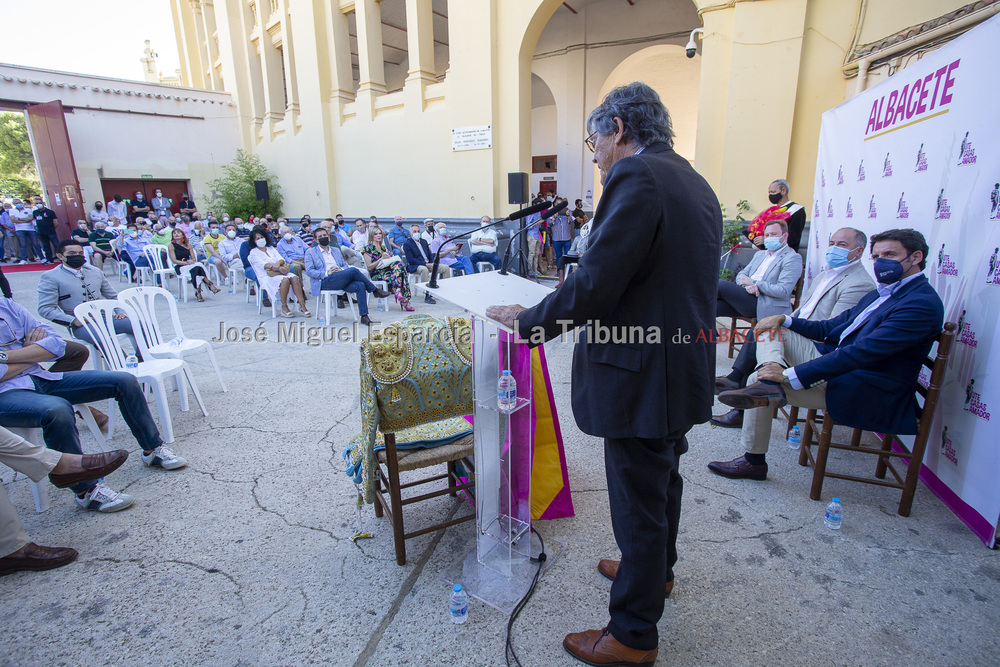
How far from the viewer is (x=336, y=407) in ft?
12.6

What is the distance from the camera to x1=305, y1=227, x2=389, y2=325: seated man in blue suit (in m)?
6.58

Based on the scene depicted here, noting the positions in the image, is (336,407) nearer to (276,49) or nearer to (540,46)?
(540,46)

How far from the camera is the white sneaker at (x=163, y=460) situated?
295 centimetres

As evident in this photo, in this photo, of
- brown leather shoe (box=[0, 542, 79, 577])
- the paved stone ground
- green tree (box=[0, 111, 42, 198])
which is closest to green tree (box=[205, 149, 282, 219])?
the paved stone ground

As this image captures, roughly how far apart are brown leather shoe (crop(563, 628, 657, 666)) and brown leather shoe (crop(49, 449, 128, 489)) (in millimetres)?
2367

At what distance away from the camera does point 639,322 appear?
1408mm

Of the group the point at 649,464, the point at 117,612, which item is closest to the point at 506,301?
the point at 649,464

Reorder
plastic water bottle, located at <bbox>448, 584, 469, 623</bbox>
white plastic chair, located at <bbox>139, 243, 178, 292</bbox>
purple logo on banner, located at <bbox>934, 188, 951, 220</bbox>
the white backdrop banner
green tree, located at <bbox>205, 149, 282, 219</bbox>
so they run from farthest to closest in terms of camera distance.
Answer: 1. green tree, located at <bbox>205, 149, 282, 219</bbox>
2. white plastic chair, located at <bbox>139, 243, 178, 292</bbox>
3. purple logo on banner, located at <bbox>934, 188, 951, 220</bbox>
4. the white backdrop banner
5. plastic water bottle, located at <bbox>448, 584, 469, 623</bbox>

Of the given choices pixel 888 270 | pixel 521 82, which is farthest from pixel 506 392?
pixel 521 82

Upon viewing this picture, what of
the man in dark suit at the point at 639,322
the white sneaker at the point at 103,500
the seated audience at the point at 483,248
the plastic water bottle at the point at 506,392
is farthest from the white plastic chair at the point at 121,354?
the seated audience at the point at 483,248

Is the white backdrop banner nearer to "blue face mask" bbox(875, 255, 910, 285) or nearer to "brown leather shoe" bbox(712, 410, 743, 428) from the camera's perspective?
"blue face mask" bbox(875, 255, 910, 285)

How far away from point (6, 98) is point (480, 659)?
805 inches

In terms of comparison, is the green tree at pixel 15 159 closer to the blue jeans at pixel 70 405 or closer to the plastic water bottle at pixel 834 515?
the blue jeans at pixel 70 405

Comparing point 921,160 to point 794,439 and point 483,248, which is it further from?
point 483,248
